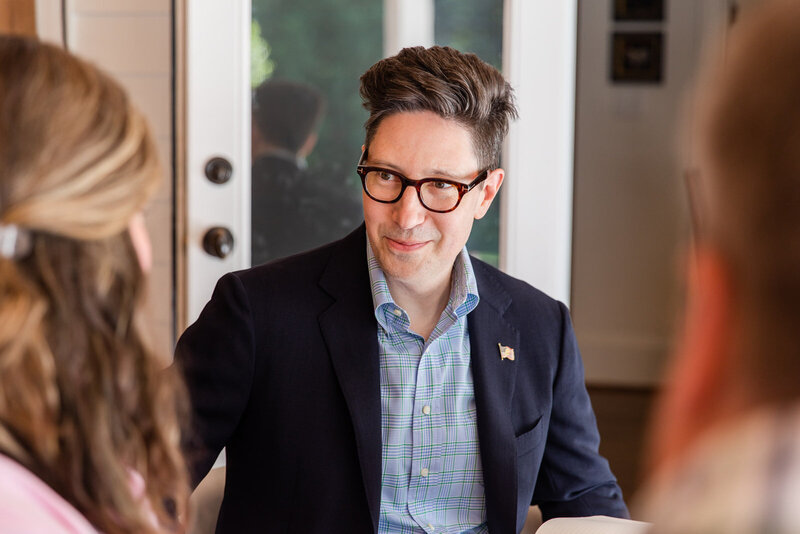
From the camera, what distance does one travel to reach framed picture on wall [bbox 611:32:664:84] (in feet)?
15.7

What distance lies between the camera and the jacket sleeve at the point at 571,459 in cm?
171

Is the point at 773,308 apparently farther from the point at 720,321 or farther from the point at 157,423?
the point at 157,423

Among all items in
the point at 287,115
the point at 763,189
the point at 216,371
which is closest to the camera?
the point at 763,189

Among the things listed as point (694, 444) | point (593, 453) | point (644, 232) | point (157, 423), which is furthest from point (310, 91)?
point (644, 232)

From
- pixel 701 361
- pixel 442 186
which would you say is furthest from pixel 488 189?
pixel 701 361

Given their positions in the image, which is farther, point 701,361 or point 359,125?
point 359,125

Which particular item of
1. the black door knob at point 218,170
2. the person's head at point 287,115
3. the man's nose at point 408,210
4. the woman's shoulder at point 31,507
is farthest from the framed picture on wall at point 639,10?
the woman's shoulder at point 31,507

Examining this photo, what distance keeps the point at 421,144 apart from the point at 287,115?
938 mm

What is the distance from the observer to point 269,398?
1559 mm

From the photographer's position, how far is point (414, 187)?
158 cm

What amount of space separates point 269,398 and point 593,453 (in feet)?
1.98

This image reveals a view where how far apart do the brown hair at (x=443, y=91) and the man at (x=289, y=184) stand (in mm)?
809

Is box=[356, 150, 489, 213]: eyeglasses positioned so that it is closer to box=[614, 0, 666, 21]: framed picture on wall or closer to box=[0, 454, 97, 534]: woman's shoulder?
box=[0, 454, 97, 534]: woman's shoulder

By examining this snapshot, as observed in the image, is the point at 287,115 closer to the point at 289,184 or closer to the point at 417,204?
the point at 289,184
